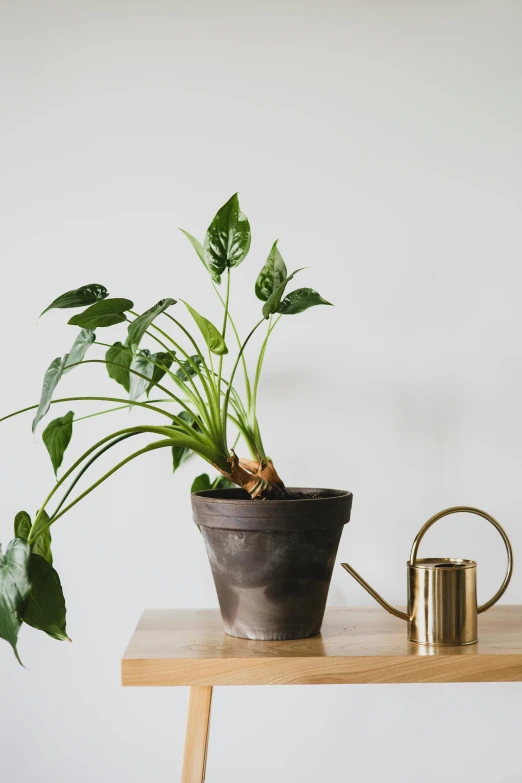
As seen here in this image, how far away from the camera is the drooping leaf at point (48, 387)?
987 mm

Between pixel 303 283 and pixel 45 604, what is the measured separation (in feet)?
2.61

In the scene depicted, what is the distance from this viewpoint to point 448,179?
1.51m

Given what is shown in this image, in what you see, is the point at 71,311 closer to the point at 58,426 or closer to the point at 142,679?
the point at 58,426

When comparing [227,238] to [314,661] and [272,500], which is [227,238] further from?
[314,661]

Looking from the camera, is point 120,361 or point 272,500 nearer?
point 272,500

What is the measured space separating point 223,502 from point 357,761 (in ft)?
2.38

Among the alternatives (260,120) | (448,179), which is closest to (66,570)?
(260,120)

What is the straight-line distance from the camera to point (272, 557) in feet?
3.54

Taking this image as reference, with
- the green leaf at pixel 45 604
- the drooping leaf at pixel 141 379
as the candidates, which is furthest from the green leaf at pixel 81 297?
the green leaf at pixel 45 604

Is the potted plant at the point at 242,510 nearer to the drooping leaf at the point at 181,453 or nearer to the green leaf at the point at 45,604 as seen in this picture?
the green leaf at the point at 45,604

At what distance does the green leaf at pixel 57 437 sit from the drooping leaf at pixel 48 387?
18 centimetres

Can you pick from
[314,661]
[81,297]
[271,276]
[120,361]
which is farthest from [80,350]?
[314,661]

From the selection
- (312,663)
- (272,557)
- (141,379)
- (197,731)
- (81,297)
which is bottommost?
(197,731)

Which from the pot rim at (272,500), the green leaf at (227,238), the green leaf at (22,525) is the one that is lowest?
the green leaf at (22,525)
